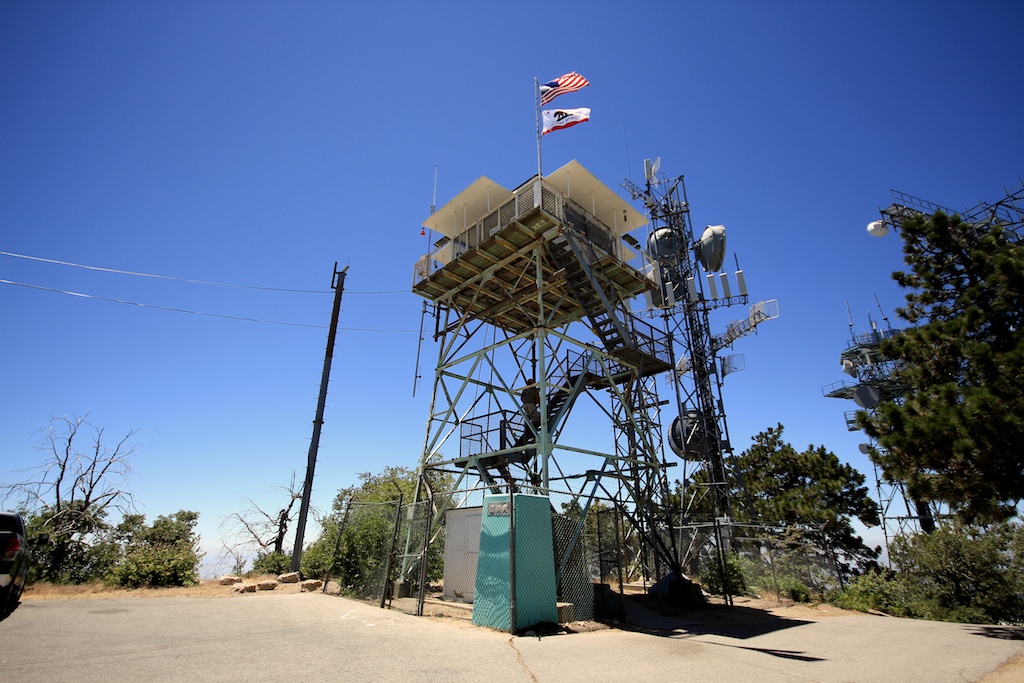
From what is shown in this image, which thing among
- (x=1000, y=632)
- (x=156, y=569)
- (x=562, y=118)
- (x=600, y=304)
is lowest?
(x=1000, y=632)

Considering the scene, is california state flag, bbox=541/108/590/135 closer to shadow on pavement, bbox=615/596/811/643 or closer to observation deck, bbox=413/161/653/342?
observation deck, bbox=413/161/653/342

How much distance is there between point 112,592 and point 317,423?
34.1ft

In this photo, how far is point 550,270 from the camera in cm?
1727

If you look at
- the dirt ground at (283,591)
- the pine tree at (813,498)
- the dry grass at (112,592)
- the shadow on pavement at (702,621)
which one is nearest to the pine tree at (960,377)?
the shadow on pavement at (702,621)

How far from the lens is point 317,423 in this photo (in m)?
24.8

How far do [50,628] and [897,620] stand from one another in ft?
72.5

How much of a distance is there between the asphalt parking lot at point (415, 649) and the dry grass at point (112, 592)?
88.8 inches

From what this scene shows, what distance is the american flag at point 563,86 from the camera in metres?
18.1

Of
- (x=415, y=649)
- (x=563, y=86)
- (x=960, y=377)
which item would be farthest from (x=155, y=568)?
(x=960, y=377)

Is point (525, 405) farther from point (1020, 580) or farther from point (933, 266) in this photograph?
point (1020, 580)

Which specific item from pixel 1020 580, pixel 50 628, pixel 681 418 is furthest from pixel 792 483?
pixel 50 628

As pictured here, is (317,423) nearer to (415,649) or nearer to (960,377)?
(415,649)

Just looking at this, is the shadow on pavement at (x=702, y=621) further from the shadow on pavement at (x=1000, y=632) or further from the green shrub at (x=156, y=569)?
the green shrub at (x=156, y=569)

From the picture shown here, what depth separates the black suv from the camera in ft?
25.2
